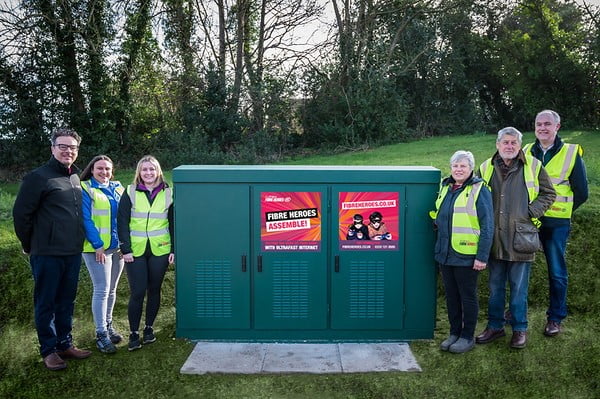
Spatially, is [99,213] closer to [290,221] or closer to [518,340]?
[290,221]

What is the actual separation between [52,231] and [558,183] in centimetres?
435

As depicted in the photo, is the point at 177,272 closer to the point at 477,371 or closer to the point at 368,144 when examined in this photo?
the point at 477,371

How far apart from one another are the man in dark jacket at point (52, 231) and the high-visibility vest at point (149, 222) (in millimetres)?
426

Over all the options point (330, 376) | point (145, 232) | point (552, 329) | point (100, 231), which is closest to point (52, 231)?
point (100, 231)

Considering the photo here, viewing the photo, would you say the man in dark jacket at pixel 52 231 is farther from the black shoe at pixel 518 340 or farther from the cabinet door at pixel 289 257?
the black shoe at pixel 518 340

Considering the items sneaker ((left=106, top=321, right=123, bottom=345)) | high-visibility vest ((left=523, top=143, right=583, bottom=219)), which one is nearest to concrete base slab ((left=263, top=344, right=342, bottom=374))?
sneaker ((left=106, top=321, right=123, bottom=345))

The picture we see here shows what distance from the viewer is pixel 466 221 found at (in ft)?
14.9

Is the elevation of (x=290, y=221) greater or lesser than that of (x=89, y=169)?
lesser

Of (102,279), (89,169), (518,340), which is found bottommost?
(518,340)

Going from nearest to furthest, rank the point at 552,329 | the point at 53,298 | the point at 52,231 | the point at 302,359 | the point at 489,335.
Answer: the point at 52,231 → the point at 53,298 → the point at 302,359 → the point at 489,335 → the point at 552,329

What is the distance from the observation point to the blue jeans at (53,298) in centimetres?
445

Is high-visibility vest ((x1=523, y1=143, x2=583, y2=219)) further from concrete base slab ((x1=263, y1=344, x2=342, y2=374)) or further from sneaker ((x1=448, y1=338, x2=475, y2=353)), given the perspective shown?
concrete base slab ((x1=263, y1=344, x2=342, y2=374))

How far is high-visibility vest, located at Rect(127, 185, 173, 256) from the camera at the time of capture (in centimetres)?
471

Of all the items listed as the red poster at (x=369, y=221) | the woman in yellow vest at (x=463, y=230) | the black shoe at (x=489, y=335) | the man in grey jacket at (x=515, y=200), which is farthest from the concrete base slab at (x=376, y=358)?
the man in grey jacket at (x=515, y=200)
